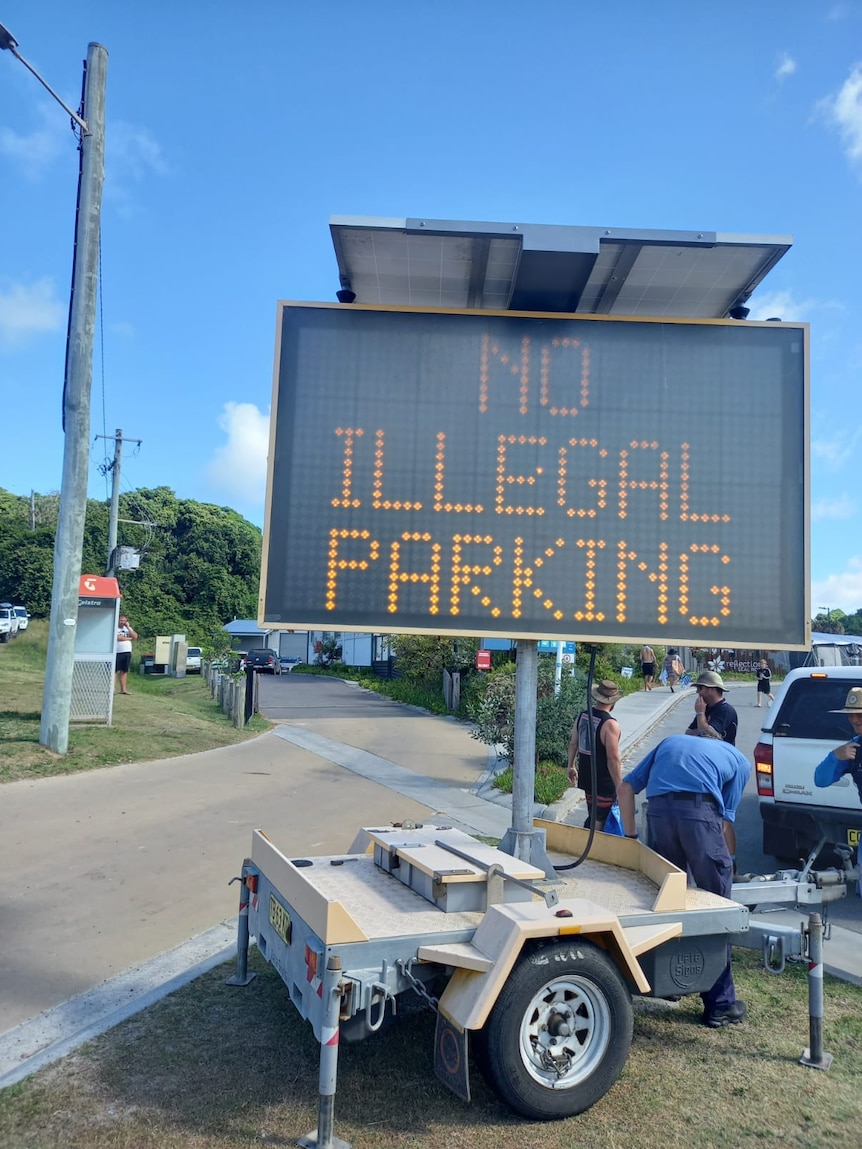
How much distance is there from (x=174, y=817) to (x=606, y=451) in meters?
6.20

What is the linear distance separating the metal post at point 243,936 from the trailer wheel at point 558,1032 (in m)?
1.62

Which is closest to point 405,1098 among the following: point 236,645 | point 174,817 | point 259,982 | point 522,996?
point 522,996

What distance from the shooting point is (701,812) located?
456 cm

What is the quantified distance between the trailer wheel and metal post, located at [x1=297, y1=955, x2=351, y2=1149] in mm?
615

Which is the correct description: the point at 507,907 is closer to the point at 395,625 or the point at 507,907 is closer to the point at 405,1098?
the point at 405,1098

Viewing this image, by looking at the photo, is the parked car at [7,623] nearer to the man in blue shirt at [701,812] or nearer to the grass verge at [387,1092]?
the grass verge at [387,1092]

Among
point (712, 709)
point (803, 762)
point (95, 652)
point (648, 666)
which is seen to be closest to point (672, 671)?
point (648, 666)

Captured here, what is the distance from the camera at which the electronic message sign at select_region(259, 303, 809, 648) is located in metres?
4.39

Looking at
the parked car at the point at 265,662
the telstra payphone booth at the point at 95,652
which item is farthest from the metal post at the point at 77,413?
the parked car at the point at 265,662

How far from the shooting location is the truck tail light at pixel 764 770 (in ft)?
23.9

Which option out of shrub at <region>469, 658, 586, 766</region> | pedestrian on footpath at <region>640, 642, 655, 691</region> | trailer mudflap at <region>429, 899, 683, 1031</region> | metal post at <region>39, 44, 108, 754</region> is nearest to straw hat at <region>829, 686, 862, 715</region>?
trailer mudflap at <region>429, 899, 683, 1031</region>

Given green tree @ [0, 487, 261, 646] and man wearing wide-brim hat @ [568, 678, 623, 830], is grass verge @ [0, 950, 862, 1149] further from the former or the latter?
green tree @ [0, 487, 261, 646]

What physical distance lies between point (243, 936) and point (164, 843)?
137 inches

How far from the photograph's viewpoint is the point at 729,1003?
173 inches
